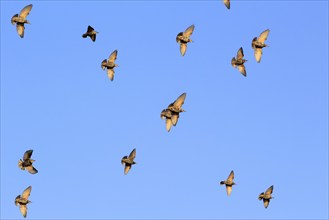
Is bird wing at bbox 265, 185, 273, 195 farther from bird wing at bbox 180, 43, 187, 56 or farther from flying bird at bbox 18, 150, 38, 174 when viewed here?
flying bird at bbox 18, 150, 38, 174

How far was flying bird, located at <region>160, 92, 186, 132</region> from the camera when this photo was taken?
8775cm

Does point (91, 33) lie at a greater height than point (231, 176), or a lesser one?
greater

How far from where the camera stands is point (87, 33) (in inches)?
3561

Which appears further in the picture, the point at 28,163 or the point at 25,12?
the point at 28,163

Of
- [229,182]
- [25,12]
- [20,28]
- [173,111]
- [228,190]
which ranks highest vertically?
[25,12]

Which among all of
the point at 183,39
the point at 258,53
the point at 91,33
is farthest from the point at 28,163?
the point at 258,53

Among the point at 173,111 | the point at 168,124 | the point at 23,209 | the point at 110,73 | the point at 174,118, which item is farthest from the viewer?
the point at 110,73

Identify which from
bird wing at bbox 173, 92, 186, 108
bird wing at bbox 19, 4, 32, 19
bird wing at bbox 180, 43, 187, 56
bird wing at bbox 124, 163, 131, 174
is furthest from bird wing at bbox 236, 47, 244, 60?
bird wing at bbox 19, 4, 32, 19

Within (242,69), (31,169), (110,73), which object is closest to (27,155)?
(31,169)

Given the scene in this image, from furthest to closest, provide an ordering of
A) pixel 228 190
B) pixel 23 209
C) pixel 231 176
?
pixel 231 176 → pixel 228 190 → pixel 23 209

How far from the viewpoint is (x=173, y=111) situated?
87.8 meters

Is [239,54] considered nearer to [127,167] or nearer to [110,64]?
[110,64]

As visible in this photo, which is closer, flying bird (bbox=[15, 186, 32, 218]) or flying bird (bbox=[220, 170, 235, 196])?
flying bird (bbox=[15, 186, 32, 218])

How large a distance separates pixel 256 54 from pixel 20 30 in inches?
795
